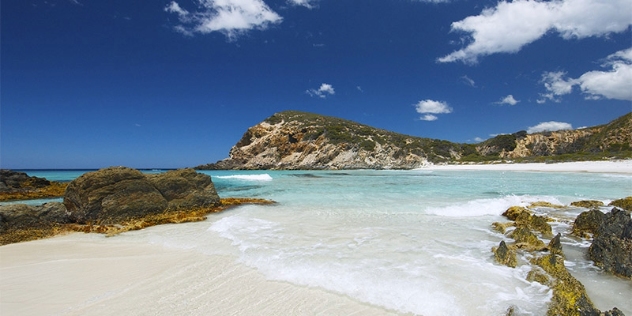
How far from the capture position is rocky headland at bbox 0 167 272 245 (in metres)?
8.48

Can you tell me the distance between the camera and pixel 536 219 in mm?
7660

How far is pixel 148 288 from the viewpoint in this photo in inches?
172

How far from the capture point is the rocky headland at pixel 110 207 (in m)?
8.48

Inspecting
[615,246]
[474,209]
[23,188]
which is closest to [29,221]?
[615,246]

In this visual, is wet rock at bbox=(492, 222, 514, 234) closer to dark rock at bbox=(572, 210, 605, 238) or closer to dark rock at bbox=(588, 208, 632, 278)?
dark rock at bbox=(572, 210, 605, 238)

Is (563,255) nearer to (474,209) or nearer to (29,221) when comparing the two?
(474,209)

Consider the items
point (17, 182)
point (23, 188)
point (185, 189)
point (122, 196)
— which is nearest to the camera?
point (122, 196)

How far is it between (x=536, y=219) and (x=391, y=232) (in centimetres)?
397

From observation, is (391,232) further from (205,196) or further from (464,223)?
(205,196)

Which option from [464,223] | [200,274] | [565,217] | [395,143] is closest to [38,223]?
[200,274]

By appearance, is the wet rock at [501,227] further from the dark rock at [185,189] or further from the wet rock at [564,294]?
the dark rock at [185,189]

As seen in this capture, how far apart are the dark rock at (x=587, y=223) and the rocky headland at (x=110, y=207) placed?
438 inches

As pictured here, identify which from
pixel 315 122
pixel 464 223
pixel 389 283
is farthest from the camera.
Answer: pixel 315 122

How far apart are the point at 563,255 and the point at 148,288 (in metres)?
7.47
